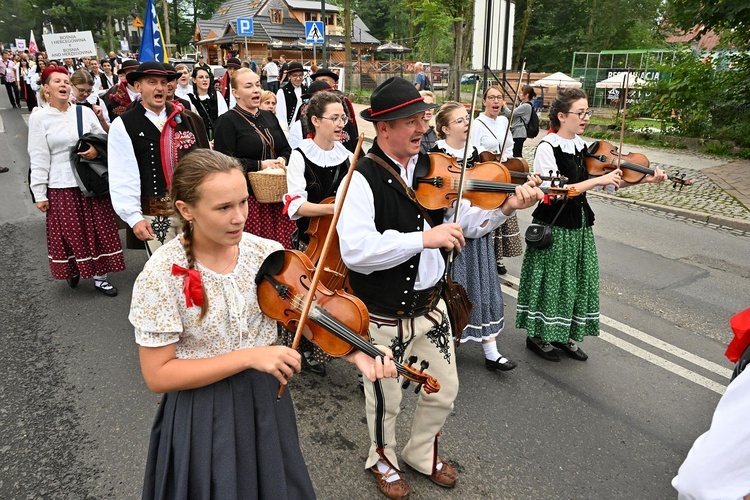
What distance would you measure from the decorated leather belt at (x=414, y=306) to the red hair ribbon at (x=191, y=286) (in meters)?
1.10

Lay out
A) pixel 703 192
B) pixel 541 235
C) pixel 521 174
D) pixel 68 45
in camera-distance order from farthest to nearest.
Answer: pixel 68 45
pixel 703 192
pixel 541 235
pixel 521 174

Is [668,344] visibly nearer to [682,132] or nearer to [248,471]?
[248,471]

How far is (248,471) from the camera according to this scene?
1.83 meters

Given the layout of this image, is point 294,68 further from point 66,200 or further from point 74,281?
point 74,281

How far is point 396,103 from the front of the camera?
2428 millimetres

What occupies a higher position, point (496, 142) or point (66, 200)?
point (496, 142)

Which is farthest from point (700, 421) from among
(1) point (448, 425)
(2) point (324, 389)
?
(2) point (324, 389)

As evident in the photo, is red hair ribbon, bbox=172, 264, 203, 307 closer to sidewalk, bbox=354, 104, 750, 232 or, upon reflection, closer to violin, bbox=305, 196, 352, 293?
violin, bbox=305, 196, 352, 293

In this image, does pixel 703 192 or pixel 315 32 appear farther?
pixel 315 32

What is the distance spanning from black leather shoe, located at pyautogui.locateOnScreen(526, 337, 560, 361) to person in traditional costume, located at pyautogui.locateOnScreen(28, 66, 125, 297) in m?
4.10

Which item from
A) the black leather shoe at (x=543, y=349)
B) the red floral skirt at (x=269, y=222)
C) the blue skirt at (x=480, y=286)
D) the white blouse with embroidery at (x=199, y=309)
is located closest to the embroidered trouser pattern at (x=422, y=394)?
the white blouse with embroidery at (x=199, y=309)

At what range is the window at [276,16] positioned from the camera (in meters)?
55.9

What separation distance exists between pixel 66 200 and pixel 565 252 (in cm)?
466

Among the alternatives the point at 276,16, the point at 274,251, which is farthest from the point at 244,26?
the point at 276,16
